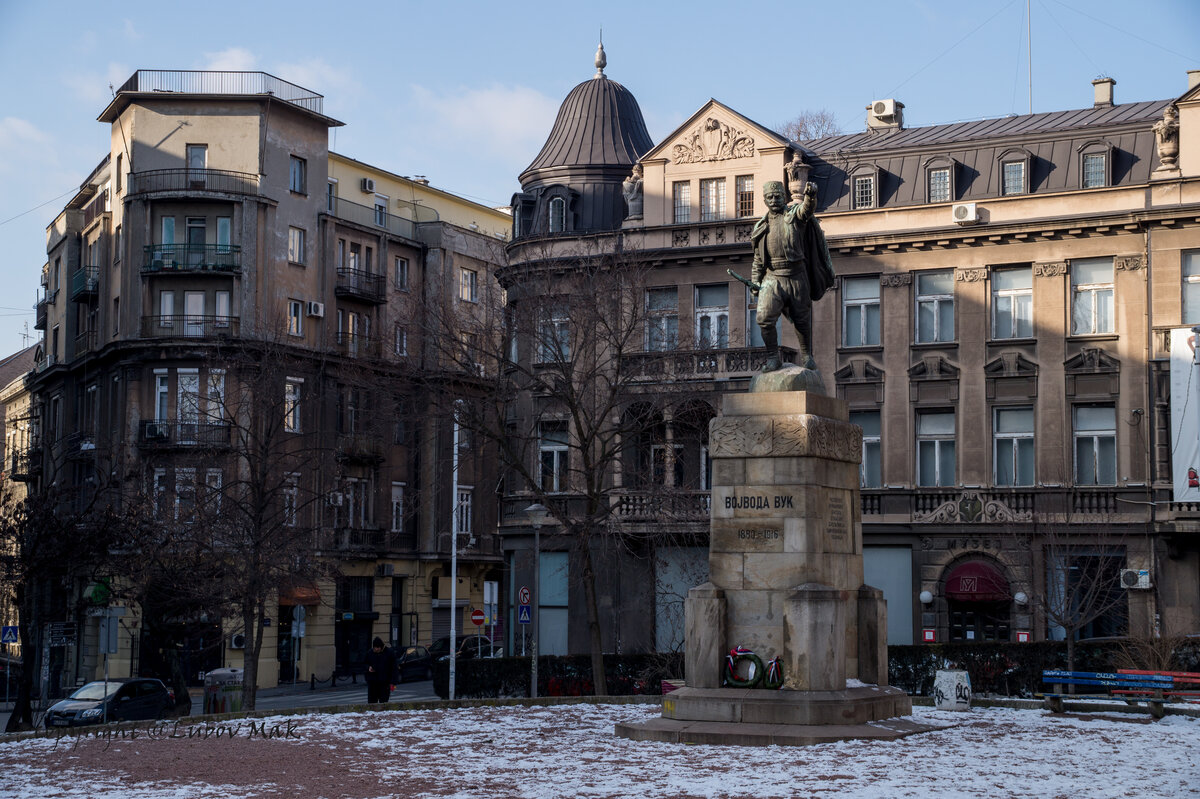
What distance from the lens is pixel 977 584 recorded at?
42375 millimetres

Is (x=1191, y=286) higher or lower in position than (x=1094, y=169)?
lower

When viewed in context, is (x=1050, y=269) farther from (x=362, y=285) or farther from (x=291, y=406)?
(x=362, y=285)

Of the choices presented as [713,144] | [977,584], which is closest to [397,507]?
[713,144]

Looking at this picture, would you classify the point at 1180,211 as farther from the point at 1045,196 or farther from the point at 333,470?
the point at 333,470

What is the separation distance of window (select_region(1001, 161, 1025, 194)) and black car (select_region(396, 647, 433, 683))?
25.5 meters

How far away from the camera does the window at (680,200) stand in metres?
47.5

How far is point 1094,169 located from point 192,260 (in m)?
32.4

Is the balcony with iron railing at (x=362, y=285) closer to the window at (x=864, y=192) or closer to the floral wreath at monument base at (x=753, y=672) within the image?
the window at (x=864, y=192)

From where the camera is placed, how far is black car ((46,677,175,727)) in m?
31.2

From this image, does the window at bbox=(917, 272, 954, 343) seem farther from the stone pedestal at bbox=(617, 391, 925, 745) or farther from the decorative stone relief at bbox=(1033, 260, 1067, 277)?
the stone pedestal at bbox=(617, 391, 925, 745)

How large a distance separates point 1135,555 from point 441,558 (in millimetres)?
31219

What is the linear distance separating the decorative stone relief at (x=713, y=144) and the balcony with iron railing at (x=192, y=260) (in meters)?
18.8

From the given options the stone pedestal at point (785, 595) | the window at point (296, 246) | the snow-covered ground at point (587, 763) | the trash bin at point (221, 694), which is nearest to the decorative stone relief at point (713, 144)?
the window at point (296, 246)

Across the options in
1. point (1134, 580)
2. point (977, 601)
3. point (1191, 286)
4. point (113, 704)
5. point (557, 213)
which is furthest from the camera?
point (557, 213)
